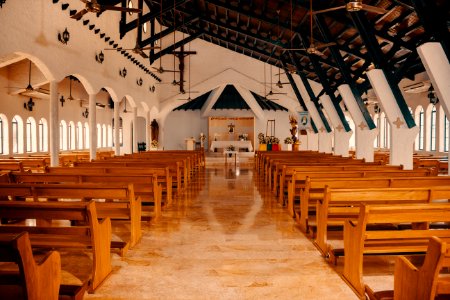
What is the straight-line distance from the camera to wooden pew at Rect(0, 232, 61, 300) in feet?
6.40

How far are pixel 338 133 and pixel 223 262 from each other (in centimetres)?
1236

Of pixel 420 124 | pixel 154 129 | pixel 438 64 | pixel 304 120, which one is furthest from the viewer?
pixel 154 129

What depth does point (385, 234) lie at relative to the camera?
3.33 m

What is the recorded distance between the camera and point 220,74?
21.3 m

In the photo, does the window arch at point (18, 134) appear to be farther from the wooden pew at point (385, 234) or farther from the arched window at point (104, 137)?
the wooden pew at point (385, 234)

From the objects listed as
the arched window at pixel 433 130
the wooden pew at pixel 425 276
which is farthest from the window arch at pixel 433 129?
the wooden pew at pixel 425 276

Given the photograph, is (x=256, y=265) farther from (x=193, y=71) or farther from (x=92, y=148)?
(x=193, y=71)

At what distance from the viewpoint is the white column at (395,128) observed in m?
9.62

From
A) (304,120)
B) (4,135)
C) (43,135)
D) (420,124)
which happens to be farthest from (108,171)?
(304,120)

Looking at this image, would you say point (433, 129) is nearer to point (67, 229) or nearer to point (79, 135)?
point (79, 135)

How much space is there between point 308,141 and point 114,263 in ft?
60.5

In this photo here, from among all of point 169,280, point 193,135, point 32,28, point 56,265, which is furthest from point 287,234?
point 193,135

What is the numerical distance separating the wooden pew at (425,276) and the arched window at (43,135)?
15393 millimetres

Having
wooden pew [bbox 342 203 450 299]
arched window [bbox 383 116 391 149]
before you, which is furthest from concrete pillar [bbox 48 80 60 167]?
arched window [bbox 383 116 391 149]
